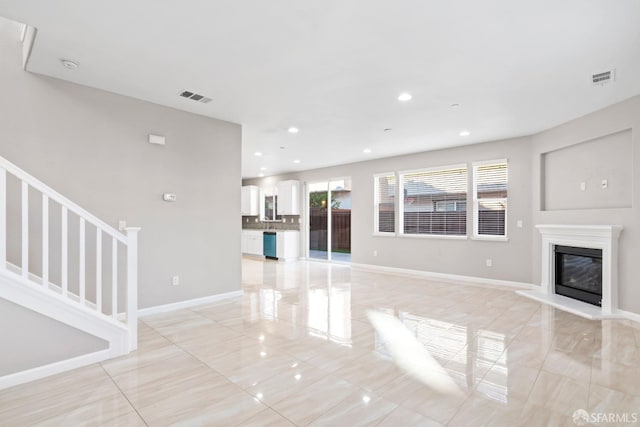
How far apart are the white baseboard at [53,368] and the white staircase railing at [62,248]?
0.24m

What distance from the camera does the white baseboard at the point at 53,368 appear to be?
2402 mm

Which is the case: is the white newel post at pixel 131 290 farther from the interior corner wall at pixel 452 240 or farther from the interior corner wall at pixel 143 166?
the interior corner wall at pixel 452 240

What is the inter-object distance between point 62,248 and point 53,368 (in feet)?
3.07

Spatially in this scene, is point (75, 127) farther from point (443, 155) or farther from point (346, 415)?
point (443, 155)

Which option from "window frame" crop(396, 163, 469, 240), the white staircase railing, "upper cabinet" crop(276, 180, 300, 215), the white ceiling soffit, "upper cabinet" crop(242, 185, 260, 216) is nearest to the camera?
the white ceiling soffit

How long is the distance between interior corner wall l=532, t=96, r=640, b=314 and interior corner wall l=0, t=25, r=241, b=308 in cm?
503

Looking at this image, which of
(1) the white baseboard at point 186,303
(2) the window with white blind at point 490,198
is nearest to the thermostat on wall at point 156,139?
(1) the white baseboard at point 186,303

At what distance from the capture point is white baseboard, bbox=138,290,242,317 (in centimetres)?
411

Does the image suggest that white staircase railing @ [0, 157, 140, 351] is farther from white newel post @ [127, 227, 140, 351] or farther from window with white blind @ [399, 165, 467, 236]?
window with white blind @ [399, 165, 467, 236]

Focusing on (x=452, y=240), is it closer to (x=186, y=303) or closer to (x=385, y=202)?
(x=385, y=202)

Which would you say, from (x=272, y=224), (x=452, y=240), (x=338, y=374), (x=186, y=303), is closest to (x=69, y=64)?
(x=186, y=303)

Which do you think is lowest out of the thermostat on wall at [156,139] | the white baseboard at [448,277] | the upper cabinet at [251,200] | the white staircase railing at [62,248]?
the white baseboard at [448,277]

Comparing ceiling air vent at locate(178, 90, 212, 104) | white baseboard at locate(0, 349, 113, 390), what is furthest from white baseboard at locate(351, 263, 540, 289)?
white baseboard at locate(0, 349, 113, 390)

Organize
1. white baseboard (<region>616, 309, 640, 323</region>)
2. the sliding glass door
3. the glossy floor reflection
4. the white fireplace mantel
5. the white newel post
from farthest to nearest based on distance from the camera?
the sliding glass door
the white fireplace mantel
white baseboard (<region>616, 309, 640, 323</region>)
the white newel post
the glossy floor reflection
